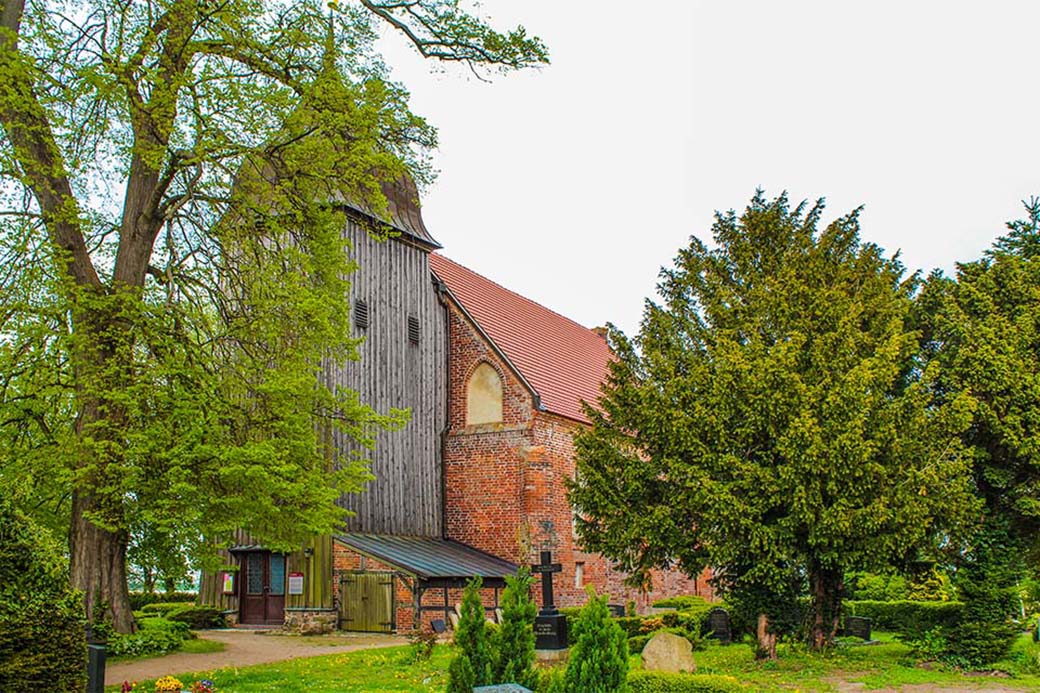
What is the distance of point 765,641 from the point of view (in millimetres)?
15789

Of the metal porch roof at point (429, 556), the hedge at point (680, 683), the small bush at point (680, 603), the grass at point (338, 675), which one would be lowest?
the small bush at point (680, 603)

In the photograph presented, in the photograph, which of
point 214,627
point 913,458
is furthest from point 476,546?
point 913,458

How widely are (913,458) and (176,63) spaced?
46.2ft

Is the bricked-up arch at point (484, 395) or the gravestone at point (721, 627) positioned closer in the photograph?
the gravestone at point (721, 627)

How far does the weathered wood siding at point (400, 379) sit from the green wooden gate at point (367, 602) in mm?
1937

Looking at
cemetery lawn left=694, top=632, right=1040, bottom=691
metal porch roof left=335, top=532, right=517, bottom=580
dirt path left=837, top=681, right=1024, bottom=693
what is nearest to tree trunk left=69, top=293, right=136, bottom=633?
metal porch roof left=335, top=532, right=517, bottom=580

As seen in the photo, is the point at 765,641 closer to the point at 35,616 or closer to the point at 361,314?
the point at 35,616

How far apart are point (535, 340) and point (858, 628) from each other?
1438 centimetres

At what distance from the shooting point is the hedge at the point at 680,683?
36.6ft

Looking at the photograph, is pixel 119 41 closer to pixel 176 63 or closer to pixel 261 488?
pixel 176 63

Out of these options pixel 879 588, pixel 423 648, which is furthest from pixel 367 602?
pixel 879 588

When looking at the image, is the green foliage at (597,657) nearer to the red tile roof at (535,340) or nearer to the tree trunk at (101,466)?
the tree trunk at (101,466)

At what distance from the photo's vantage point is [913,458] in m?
15.5

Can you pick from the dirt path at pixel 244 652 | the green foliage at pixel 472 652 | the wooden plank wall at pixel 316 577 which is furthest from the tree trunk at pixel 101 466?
the green foliage at pixel 472 652
